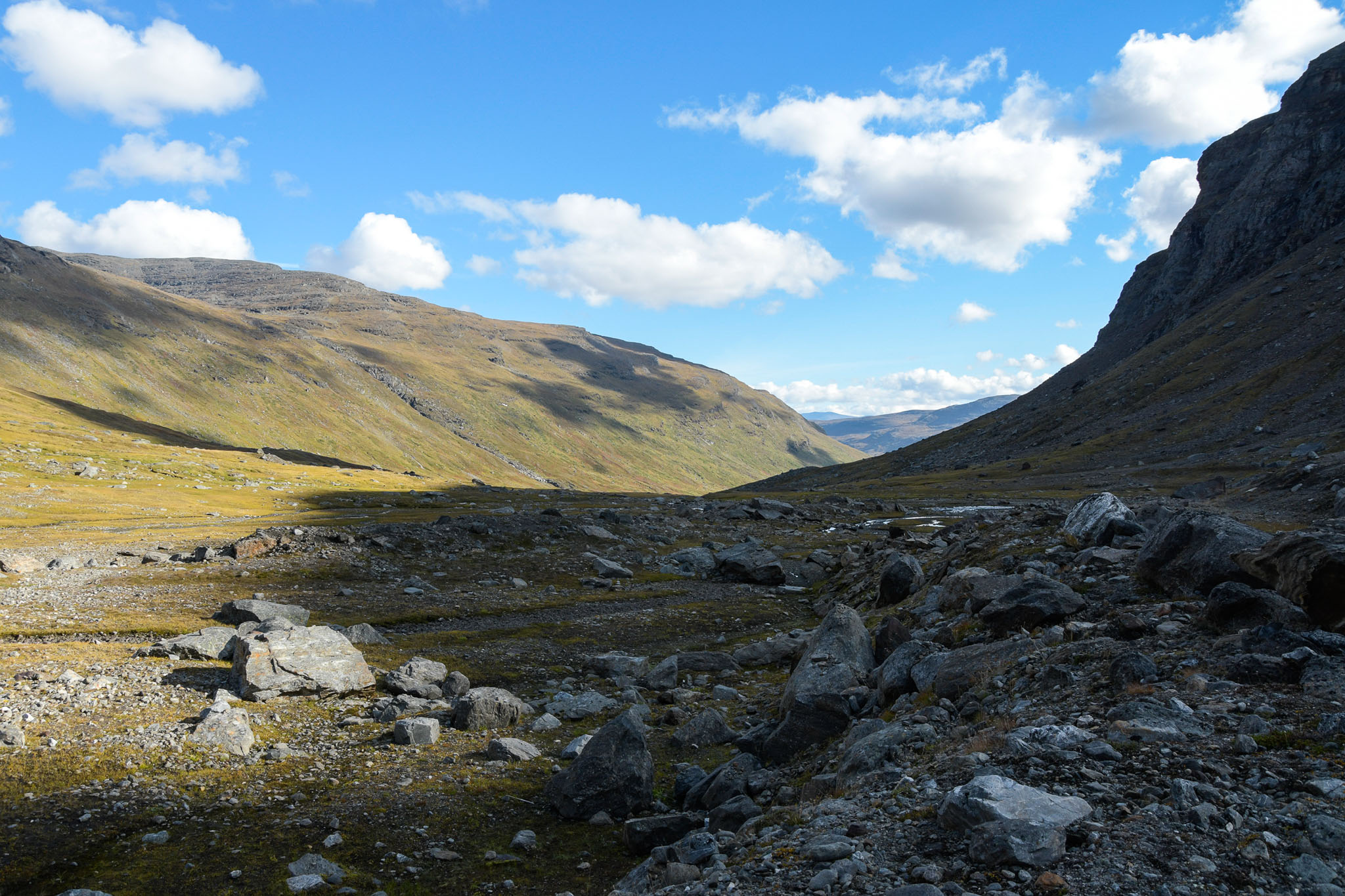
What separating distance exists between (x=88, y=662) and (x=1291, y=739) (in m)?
34.2

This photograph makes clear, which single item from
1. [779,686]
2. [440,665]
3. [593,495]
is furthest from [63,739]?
[593,495]

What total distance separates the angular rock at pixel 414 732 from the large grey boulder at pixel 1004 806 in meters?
15.3

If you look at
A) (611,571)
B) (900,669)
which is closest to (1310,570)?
(900,669)

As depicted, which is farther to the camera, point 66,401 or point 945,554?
point 66,401

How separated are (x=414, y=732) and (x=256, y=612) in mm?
18457

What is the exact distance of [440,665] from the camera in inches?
1057

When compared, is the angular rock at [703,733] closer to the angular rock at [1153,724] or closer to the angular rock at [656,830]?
the angular rock at [656,830]

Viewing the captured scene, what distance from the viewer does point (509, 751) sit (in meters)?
19.6

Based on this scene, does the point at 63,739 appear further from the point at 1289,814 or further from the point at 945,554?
the point at 945,554

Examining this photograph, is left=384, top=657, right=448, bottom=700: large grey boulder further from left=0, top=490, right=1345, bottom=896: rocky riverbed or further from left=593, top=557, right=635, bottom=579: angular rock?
left=593, top=557, right=635, bottom=579: angular rock

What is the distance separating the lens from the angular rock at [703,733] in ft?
70.5

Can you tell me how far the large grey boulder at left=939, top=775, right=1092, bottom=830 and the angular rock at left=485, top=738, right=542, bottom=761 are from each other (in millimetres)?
13120

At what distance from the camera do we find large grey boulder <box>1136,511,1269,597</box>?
17.8 metres

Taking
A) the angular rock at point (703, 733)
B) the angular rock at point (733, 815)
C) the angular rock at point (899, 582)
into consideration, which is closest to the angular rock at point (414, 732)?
the angular rock at point (703, 733)
